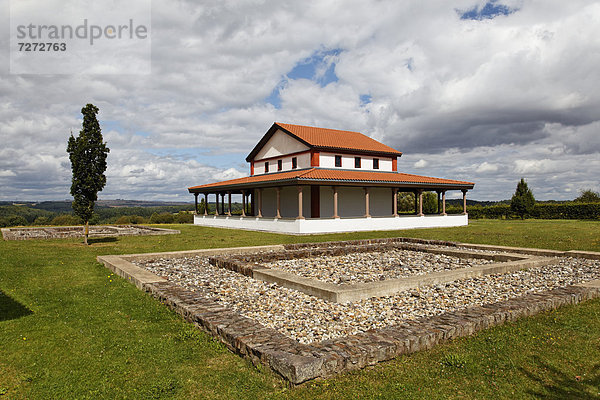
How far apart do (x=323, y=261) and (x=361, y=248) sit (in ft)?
8.50

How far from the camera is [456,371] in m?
4.06

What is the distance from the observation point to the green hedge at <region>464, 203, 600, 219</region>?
35625mm

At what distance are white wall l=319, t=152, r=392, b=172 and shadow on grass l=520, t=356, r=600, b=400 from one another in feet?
75.8

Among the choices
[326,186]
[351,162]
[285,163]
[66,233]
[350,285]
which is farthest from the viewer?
[285,163]

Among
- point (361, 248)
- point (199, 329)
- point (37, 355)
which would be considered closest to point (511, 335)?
point (199, 329)

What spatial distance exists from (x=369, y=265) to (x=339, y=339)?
257 inches

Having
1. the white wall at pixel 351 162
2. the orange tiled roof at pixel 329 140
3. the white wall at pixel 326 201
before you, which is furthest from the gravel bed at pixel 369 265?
the orange tiled roof at pixel 329 140

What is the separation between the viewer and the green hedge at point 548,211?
117 feet

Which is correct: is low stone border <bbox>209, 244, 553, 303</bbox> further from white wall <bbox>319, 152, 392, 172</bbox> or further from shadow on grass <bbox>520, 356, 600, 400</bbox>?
white wall <bbox>319, 152, 392, 172</bbox>

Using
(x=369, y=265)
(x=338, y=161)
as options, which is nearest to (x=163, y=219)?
(x=338, y=161)

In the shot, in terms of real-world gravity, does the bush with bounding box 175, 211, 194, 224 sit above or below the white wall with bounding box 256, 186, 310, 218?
below

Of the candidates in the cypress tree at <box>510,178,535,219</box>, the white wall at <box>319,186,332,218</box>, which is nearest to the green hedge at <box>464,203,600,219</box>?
the cypress tree at <box>510,178,535,219</box>

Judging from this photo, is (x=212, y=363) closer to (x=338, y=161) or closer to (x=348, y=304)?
(x=348, y=304)

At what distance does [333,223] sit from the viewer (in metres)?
22.4
